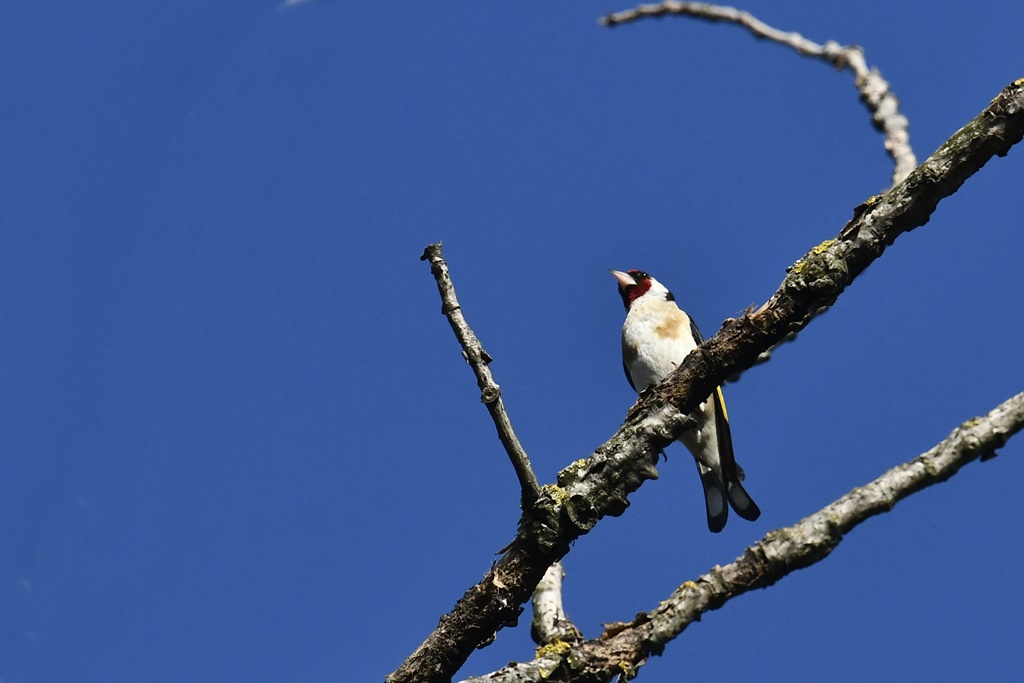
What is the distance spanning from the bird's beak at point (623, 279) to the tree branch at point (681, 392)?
5.29 m

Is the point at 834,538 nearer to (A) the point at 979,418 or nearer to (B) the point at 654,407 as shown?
(A) the point at 979,418

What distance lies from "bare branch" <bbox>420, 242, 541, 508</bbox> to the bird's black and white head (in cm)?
526

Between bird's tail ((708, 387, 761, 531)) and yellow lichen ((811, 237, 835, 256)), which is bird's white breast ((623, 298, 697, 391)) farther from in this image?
yellow lichen ((811, 237, 835, 256))

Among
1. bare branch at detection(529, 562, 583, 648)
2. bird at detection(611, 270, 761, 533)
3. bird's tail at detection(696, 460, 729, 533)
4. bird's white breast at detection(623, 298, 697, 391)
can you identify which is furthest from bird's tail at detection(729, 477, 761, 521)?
bare branch at detection(529, 562, 583, 648)

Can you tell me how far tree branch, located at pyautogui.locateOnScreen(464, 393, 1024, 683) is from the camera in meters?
3.03

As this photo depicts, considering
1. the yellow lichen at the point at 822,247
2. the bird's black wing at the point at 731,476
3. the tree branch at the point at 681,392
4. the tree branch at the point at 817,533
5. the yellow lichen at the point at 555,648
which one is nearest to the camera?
the tree branch at the point at 817,533

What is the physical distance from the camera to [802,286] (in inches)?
151

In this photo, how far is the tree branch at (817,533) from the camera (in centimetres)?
303

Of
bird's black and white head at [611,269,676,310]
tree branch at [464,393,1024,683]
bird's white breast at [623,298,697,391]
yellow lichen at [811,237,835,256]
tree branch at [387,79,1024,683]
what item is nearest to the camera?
tree branch at [464,393,1024,683]

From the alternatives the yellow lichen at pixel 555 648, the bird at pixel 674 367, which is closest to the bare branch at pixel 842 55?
the bird at pixel 674 367

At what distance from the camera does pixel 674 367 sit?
285 inches

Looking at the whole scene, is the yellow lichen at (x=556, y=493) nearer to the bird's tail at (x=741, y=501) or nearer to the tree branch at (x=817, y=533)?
the tree branch at (x=817, y=533)

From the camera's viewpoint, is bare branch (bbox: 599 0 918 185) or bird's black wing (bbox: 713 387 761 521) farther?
bird's black wing (bbox: 713 387 761 521)

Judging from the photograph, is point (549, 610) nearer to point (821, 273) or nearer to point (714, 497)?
point (821, 273)
